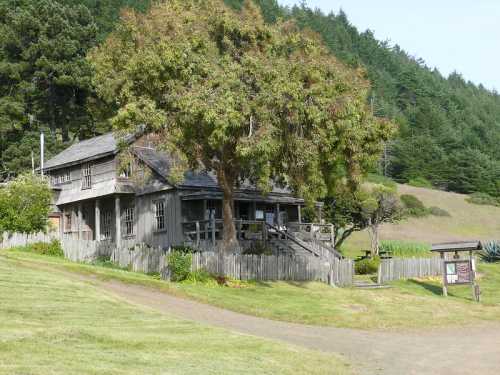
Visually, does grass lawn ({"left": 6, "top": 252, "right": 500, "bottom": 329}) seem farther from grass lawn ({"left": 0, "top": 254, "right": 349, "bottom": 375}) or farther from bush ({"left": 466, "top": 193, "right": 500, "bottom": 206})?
bush ({"left": 466, "top": 193, "right": 500, "bottom": 206})

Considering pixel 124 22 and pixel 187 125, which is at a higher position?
pixel 124 22

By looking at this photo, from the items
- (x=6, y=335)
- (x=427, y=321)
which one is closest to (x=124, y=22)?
(x=427, y=321)

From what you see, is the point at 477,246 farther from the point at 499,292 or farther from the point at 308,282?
the point at 308,282

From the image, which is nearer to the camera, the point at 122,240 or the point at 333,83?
the point at 333,83

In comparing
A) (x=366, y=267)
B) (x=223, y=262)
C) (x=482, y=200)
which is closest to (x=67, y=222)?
(x=223, y=262)

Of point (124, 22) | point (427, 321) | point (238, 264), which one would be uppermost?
point (124, 22)

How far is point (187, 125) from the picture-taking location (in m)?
29.8

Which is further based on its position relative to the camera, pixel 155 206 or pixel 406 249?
pixel 406 249

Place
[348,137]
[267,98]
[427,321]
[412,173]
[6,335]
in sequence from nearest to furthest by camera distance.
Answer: [6,335] < [427,321] < [267,98] < [348,137] < [412,173]

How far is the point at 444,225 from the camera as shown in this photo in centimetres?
8825

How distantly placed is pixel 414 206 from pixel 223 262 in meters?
61.0

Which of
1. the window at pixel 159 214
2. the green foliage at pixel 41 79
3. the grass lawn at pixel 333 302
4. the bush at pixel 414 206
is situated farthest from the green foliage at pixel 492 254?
the green foliage at pixel 41 79

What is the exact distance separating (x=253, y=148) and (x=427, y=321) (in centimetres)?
929

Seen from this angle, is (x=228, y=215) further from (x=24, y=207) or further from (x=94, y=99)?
(x=94, y=99)
